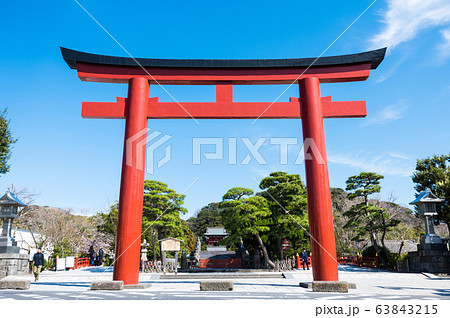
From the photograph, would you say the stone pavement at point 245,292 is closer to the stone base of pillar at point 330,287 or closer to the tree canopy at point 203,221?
the stone base of pillar at point 330,287

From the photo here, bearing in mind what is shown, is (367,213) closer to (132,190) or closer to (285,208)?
(285,208)

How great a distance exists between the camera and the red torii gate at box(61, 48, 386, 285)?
889cm

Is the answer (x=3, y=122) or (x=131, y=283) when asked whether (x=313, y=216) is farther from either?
(x=3, y=122)

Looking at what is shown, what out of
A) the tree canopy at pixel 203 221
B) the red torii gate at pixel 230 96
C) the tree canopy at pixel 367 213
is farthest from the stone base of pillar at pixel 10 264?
the tree canopy at pixel 203 221

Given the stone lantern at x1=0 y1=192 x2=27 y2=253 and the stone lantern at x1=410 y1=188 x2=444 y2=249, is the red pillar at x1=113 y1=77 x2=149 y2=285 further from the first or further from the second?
the stone lantern at x1=410 y1=188 x2=444 y2=249

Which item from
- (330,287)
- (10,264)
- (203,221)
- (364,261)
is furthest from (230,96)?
(203,221)

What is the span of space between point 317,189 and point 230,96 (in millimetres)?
4134

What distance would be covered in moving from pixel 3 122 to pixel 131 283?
69.9ft

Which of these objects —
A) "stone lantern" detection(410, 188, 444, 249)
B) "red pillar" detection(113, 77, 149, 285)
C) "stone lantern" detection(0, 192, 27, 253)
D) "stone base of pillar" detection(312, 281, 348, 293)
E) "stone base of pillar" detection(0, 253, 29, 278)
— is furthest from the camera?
"stone lantern" detection(410, 188, 444, 249)

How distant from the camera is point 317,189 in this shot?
8.88m

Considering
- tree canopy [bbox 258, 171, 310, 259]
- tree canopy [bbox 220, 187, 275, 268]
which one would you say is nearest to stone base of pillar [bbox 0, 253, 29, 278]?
tree canopy [bbox 220, 187, 275, 268]

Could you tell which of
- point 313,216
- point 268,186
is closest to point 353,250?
point 268,186

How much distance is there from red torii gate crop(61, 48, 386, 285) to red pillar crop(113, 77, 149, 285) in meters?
0.03

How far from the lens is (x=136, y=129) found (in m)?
9.15
